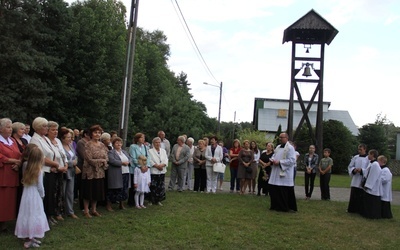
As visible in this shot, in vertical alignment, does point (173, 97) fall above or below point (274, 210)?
above

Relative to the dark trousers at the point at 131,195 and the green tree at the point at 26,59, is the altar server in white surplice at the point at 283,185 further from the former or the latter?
the green tree at the point at 26,59

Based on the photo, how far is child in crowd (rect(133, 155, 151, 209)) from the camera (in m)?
9.76

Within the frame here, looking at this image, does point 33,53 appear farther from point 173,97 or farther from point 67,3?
point 173,97

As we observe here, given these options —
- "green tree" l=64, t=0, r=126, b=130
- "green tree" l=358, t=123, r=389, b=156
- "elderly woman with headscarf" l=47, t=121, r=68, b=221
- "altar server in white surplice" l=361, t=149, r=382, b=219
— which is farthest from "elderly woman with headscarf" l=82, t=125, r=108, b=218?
"green tree" l=358, t=123, r=389, b=156

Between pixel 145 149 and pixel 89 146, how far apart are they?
6.50 feet

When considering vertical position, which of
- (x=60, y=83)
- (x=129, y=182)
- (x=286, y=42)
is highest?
(x=286, y=42)

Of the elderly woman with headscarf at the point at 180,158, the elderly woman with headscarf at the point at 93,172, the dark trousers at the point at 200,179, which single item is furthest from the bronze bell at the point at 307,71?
the elderly woman with headscarf at the point at 93,172

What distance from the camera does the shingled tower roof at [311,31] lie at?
1675 centimetres

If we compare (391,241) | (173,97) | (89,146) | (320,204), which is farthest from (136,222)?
(173,97)

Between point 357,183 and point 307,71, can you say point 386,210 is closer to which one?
point 357,183

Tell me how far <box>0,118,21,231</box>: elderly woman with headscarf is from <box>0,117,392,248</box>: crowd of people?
2cm

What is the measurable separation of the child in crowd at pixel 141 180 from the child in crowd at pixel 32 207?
3631mm

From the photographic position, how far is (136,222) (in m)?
8.12

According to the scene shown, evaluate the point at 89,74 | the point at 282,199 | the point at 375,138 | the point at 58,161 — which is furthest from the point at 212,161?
the point at 375,138
